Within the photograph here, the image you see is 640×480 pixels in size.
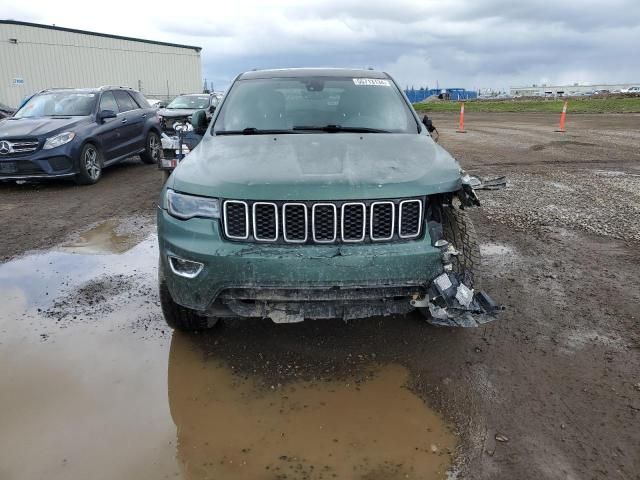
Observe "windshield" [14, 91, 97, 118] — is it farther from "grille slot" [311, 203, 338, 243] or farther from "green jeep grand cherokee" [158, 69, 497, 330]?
"grille slot" [311, 203, 338, 243]

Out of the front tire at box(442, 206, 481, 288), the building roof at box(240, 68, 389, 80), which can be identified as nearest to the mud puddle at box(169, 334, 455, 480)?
the front tire at box(442, 206, 481, 288)

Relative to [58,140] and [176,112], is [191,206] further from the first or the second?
[176,112]

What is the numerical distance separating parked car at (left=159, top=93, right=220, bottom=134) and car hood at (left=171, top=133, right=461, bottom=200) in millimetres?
11112

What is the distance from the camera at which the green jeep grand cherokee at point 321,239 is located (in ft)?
9.07

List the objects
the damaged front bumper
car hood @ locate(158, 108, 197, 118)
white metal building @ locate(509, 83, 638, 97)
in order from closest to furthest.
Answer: the damaged front bumper, car hood @ locate(158, 108, 197, 118), white metal building @ locate(509, 83, 638, 97)

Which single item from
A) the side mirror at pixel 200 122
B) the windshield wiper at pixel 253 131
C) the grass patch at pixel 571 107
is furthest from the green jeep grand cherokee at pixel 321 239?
the grass patch at pixel 571 107

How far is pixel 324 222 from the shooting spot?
282cm

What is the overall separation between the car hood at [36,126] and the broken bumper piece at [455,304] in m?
7.89

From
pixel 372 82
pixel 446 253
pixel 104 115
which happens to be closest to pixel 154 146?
pixel 104 115

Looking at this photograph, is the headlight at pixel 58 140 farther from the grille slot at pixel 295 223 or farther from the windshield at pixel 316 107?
the grille slot at pixel 295 223

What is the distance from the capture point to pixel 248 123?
410cm

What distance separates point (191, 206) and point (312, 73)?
2.20 meters

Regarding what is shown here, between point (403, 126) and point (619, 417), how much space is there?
96.8 inches

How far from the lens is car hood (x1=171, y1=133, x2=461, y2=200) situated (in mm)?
2818
